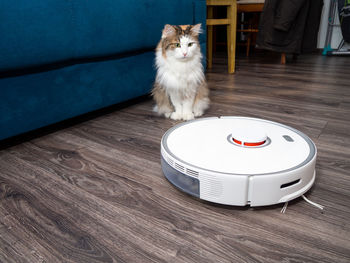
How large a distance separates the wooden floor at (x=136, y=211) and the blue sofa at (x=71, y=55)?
162mm

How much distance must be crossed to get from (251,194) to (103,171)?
0.54 metres

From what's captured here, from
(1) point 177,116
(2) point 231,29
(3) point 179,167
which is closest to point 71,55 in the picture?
(1) point 177,116

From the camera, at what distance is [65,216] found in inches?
29.6

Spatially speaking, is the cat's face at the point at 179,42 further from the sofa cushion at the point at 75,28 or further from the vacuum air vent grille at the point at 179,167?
the vacuum air vent grille at the point at 179,167

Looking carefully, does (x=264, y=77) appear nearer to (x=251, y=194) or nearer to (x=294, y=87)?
(x=294, y=87)

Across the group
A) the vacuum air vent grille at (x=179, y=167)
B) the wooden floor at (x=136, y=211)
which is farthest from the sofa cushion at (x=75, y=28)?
the vacuum air vent grille at (x=179, y=167)

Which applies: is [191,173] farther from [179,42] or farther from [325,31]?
[325,31]

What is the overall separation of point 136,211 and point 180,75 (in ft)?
2.77

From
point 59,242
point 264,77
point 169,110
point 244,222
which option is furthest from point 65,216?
point 264,77

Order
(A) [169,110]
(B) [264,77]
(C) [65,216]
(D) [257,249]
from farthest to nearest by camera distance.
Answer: (B) [264,77] → (A) [169,110] → (C) [65,216] → (D) [257,249]

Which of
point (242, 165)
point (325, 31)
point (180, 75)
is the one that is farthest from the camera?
point (325, 31)

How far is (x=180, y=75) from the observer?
141cm

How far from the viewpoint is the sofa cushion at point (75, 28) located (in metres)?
1.06

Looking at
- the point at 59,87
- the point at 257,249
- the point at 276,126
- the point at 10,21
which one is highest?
the point at 10,21
